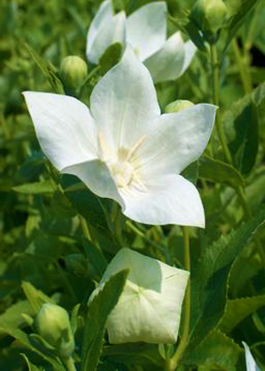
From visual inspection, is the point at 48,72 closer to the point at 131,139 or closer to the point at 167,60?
the point at 131,139

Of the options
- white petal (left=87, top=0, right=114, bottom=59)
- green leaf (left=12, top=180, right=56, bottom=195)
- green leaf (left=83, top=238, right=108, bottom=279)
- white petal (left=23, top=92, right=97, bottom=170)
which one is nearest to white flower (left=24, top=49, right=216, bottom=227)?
white petal (left=23, top=92, right=97, bottom=170)

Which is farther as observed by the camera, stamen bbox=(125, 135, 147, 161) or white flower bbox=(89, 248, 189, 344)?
stamen bbox=(125, 135, 147, 161)

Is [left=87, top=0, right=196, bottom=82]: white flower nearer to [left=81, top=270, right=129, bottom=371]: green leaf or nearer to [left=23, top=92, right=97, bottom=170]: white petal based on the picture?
[left=23, top=92, right=97, bottom=170]: white petal

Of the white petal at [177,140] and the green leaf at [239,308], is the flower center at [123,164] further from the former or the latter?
the green leaf at [239,308]

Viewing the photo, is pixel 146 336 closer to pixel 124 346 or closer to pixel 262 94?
pixel 124 346

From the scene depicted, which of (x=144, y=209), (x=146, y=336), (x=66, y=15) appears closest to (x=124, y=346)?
(x=146, y=336)

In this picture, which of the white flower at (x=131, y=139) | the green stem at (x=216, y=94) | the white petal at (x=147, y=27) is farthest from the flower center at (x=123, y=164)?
the white petal at (x=147, y=27)

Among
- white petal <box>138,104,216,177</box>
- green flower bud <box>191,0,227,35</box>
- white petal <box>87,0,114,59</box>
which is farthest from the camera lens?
white petal <box>87,0,114,59</box>
